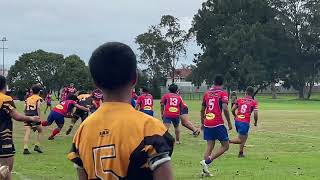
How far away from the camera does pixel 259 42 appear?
84188 mm

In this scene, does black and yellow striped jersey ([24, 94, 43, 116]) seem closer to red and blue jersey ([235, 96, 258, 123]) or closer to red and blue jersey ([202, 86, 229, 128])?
red and blue jersey ([235, 96, 258, 123])

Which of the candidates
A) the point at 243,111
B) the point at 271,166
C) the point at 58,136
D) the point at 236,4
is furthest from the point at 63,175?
the point at 236,4

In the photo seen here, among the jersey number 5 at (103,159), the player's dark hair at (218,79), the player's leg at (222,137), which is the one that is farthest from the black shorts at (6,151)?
the jersey number 5 at (103,159)

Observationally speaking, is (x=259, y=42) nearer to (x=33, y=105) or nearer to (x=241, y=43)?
(x=241, y=43)

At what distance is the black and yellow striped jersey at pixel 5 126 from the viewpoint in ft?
28.8

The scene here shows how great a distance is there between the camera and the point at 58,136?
905 inches

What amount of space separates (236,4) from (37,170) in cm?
7902

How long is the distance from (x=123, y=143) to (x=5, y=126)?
578 cm

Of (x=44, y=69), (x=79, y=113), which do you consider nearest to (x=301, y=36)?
(x=44, y=69)

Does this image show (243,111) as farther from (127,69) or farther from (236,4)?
(236,4)

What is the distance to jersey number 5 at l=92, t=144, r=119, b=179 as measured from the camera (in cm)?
349

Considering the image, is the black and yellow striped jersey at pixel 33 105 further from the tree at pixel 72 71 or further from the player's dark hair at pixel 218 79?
the tree at pixel 72 71

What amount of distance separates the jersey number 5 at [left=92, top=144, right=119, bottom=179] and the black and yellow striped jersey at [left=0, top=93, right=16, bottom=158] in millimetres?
5466

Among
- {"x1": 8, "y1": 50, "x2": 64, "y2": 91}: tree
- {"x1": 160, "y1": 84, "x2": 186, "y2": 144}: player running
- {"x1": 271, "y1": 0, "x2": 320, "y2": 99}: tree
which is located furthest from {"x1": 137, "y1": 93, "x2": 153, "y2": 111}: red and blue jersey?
{"x1": 8, "y1": 50, "x2": 64, "y2": 91}: tree
